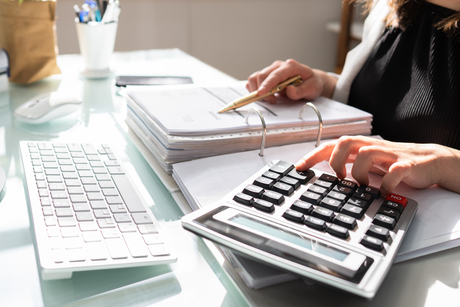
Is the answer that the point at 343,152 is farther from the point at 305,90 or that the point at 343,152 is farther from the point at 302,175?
the point at 305,90

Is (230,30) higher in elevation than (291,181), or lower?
lower

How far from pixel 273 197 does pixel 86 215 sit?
20 centimetres

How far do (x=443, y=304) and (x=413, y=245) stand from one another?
0.07 metres

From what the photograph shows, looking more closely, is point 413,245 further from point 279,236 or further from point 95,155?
point 95,155

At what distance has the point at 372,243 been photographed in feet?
1.17

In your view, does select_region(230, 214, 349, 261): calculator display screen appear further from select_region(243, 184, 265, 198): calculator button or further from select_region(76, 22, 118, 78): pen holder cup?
select_region(76, 22, 118, 78): pen holder cup

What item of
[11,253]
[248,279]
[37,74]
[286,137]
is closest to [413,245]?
[248,279]

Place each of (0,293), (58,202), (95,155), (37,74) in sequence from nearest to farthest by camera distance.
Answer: (0,293), (58,202), (95,155), (37,74)

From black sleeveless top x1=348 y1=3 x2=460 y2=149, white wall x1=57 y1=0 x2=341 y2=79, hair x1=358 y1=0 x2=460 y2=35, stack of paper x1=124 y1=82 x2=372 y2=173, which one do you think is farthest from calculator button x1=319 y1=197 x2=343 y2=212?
white wall x1=57 y1=0 x2=341 y2=79

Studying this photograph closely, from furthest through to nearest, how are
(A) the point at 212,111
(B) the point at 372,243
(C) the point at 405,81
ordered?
(C) the point at 405,81 → (A) the point at 212,111 → (B) the point at 372,243

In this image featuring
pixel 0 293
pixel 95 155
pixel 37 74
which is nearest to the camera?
pixel 0 293

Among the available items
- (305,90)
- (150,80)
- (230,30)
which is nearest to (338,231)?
(305,90)

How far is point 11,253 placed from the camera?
1.34 feet

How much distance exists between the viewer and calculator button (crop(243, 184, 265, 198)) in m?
0.43
